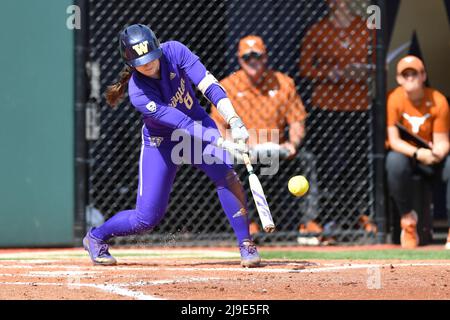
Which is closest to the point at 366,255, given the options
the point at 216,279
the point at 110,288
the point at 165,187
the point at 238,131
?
the point at 165,187

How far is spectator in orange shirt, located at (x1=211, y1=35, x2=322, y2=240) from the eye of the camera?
900 centimetres

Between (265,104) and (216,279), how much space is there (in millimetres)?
3218

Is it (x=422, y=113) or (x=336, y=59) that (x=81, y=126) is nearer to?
(x=336, y=59)

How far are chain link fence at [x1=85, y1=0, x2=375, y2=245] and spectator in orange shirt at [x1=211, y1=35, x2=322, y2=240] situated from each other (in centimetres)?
18

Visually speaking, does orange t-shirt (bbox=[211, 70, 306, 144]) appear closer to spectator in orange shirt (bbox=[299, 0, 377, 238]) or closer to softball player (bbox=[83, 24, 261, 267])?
spectator in orange shirt (bbox=[299, 0, 377, 238])

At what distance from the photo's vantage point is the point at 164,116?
21.4 ft

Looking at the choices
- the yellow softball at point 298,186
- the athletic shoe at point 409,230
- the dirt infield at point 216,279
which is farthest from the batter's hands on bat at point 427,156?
the yellow softball at point 298,186

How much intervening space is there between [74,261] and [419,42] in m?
4.20

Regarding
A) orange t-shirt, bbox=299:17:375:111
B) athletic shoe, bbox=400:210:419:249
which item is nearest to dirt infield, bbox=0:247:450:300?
athletic shoe, bbox=400:210:419:249

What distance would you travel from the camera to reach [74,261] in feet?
25.3

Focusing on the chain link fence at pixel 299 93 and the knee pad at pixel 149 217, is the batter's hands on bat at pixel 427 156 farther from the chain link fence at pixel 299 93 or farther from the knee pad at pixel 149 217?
the knee pad at pixel 149 217
